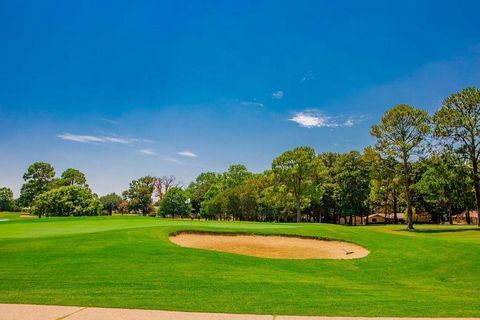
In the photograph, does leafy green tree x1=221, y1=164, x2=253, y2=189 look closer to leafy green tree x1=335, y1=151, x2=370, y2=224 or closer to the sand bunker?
leafy green tree x1=335, y1=151, x2=370, y2=224

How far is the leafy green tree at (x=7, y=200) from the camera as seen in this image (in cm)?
14312

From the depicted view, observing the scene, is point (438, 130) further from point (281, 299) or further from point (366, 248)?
point (281, 299)

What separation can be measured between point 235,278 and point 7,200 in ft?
544

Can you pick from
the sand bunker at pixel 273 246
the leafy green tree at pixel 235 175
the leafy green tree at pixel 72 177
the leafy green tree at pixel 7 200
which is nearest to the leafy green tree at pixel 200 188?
the leafy green tree at pixel 235 175

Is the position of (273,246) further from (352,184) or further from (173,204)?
(173,204)

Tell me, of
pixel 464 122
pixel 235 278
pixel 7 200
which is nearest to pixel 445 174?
pixel 464 122

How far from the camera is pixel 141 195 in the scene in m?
125

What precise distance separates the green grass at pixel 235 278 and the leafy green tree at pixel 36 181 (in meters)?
91.0

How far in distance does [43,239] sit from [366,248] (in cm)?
1828

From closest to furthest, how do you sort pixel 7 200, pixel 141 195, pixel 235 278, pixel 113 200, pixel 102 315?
pixel 102 315 < pixel 235 278 < pixel 141 195 < pixel 7 200 < pixel 113 200

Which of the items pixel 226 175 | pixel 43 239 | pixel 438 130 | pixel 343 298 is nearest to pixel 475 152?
pixel 438 130

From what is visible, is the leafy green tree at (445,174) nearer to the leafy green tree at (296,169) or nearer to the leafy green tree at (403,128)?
the leafy green tree at (403,128)

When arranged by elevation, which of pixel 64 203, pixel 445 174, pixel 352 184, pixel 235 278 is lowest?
pixel 235 278

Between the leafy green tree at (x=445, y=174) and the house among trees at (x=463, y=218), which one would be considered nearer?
the leafy green tree at (x=445, y=174)
